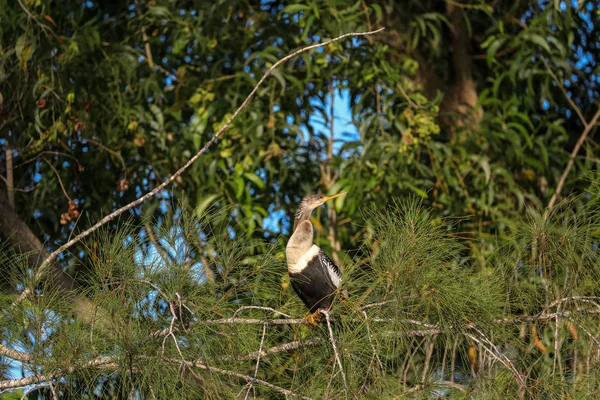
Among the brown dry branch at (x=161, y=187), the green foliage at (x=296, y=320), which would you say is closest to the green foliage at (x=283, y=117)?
the green foliage at (x=296, y=320)

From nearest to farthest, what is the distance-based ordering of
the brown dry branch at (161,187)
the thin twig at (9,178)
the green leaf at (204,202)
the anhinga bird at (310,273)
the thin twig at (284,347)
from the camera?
the brown dry branch at (161,187) → the thin twig at (284,347) → the anhinga bird at (310,273) → the green leaf at (204,202) → the thin twig at (9,178)

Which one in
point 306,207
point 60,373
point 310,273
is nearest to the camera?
point 60,373

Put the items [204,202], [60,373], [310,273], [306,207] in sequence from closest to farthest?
[60,373] < [310,273] < [306,207] < [204,202]

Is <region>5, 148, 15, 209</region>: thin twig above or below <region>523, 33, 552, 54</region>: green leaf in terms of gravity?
A: above

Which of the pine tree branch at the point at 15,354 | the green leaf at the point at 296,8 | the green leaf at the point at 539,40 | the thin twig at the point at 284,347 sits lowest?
the thin twig at the point at 284,347

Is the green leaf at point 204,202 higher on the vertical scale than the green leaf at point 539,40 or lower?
higher

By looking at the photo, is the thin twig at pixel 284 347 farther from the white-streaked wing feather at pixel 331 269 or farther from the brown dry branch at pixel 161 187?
the white-streaked wing feather at pixel 331 269

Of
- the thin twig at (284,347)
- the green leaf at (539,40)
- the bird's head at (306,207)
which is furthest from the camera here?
the green leaf at (539,40)

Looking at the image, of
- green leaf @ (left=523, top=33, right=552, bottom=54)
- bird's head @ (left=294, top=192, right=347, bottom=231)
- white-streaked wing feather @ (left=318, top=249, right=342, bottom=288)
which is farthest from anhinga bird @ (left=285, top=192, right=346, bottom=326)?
green leaf @ (left=523, top=33, right=552, bottom=54)

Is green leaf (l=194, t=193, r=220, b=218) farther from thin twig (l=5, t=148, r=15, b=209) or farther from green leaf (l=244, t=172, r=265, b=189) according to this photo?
thin twig (l=5, t=148, r=15, b=209)

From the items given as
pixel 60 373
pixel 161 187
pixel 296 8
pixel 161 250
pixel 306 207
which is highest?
pixel 296 8

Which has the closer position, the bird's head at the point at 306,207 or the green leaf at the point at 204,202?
the bird's head at the point at 306,207

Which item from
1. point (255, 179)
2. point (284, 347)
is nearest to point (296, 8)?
point (255, 179)

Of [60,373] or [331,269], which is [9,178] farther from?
[60,373]
